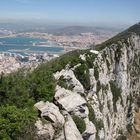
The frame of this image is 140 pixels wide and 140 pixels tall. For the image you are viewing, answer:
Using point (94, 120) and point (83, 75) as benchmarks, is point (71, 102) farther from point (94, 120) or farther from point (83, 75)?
point (83, 75)

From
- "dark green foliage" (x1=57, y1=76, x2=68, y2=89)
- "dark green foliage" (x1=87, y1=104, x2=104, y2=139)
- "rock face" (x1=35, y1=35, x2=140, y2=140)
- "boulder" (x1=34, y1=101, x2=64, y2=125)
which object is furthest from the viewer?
"dark green foliage" (x1=87, y1=104, x2=104, y2=139)

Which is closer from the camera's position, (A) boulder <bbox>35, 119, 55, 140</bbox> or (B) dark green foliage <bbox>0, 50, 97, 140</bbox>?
(B) dark green foliage <bbox>0, 50, 97, 140</bbox>

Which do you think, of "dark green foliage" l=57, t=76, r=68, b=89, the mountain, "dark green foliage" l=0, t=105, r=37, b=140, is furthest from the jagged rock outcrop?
"dark green foliage" l=0, t=105, r=37, b=140

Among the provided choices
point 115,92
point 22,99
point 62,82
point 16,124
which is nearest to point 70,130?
point 16,124

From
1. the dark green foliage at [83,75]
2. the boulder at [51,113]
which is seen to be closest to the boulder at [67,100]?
the boulder at [51,113]

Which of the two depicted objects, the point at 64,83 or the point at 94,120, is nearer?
the point at 64,83

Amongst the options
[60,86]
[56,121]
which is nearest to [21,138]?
[56,121]

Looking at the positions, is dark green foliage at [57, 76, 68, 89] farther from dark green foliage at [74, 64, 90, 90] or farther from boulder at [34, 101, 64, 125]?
boulder at [34, 101, 64, 125]

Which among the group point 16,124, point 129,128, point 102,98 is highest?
point 16,124

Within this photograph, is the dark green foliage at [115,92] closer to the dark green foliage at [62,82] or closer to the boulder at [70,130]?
the dark green foliage at [62,82]
